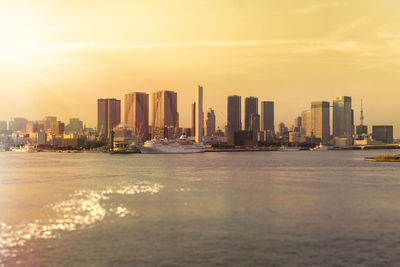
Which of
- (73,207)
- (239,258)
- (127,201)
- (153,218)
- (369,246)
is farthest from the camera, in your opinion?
(127,201)

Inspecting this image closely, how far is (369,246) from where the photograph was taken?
88.5 ft

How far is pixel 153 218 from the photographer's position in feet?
121

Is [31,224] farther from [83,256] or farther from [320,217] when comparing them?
[320,217]

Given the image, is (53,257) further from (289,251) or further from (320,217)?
(320,217)

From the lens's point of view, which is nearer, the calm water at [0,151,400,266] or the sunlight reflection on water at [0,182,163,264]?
the calm water at [0,151,400,266]

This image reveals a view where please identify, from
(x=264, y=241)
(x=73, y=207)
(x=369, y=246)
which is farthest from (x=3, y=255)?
(x=369, y=246)

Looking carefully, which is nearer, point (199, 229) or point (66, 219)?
point (199, 229)

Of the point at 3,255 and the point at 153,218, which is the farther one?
the point at 153,218

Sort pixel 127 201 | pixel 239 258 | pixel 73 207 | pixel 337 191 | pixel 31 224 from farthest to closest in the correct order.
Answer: pixel 337 191
pixel 127 201
pixel 73 207
pixel 31 224
pixel 239 258

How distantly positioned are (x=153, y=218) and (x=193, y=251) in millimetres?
11560

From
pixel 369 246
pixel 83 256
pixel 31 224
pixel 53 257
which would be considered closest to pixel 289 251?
pixel 369 246

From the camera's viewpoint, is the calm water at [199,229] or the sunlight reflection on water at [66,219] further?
the sunlight reflection on water at [66,219]

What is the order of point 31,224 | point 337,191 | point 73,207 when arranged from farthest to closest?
1. point 337,191
2. point 73,207
3. point 31,224

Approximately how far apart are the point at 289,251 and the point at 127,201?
83.7 feet
